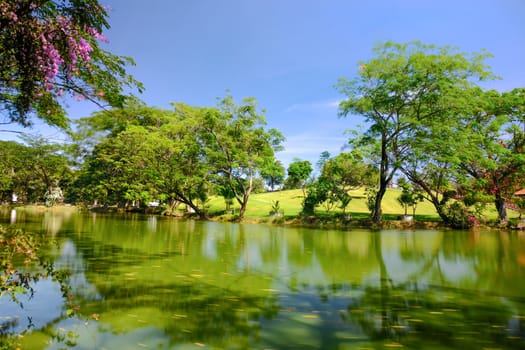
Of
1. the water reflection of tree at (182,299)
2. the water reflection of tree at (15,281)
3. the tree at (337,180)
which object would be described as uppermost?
the tree at (337,180)

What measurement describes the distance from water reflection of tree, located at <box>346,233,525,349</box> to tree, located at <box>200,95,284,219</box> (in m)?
Result: 21.6

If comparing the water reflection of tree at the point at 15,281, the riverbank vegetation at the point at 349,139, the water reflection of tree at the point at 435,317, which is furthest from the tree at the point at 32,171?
the water reflection of tree at the point at 435,317

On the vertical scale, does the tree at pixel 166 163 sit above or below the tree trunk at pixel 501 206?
above

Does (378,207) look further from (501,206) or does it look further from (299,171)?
(299,171)

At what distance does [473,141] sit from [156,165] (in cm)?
2559

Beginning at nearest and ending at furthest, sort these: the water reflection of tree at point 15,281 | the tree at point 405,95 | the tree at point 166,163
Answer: the water reflection of tree at point 15,281
the tree at point 405,95
the tree at point 166,163

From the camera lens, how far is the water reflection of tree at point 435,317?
3195mm

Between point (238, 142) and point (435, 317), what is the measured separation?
24.4m

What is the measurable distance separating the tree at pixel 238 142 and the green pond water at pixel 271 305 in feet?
63.9

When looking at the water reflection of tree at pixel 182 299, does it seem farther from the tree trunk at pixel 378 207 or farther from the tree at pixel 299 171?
the tree at pixel 299 171

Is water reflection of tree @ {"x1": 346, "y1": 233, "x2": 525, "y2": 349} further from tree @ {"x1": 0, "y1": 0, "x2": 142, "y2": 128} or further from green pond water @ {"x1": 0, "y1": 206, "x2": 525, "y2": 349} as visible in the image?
tree @ {"x1": 0, "y1": 0, "x2": 142, "y2": 128}

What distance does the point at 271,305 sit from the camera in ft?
14.3

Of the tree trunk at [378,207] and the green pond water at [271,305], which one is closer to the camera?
the green pond water at [271,305]

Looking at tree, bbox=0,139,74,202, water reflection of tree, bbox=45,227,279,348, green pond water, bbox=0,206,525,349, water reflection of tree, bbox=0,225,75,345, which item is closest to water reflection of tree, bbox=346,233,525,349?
green pond water, bbox=0,206,525,349
